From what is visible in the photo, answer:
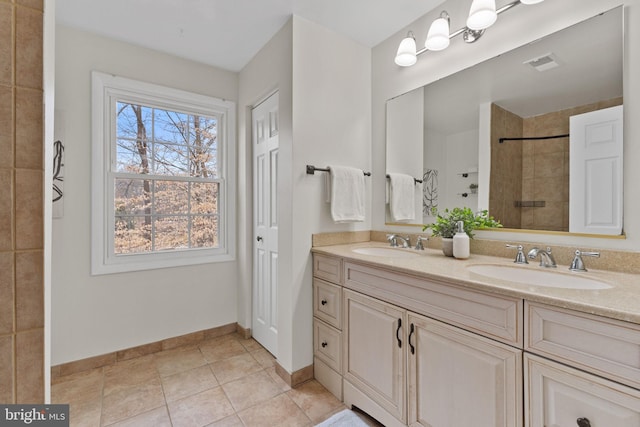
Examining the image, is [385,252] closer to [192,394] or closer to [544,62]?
[544,62]

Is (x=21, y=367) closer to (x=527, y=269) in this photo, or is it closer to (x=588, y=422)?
(x=588, y=422)

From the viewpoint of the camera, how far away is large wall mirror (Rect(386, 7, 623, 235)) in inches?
48.6

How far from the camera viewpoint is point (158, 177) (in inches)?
91.9

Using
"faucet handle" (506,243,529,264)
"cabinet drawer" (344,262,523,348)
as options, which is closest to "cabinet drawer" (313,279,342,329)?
"cabinet drawer" (344,262,523,348)

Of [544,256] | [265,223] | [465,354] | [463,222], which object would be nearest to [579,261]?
[544,256]

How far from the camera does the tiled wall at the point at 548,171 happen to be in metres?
1.33

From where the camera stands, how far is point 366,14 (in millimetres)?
1887

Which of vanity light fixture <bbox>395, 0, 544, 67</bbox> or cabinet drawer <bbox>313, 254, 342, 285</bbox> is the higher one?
vanity light fixture <bbox>395, 0, 544, 67</bbox>

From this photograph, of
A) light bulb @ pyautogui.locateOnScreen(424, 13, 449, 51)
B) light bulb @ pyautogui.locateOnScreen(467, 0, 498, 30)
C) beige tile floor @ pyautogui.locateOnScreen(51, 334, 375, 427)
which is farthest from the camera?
light bulb @ pyautogui.locateOnScreen(424, 13, 449, 51)

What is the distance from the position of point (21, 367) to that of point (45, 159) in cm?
41

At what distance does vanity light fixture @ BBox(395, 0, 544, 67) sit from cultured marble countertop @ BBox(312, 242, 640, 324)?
123 centimetres

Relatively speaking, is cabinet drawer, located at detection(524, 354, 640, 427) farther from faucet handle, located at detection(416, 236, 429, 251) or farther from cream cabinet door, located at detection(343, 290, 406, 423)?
faucet handle, located at detection(416, 236, 429, 251)

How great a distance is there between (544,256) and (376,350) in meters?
0.91

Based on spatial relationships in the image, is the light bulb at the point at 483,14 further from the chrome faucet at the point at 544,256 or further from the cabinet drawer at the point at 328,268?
the cabinet drawer at the point at 328,268
